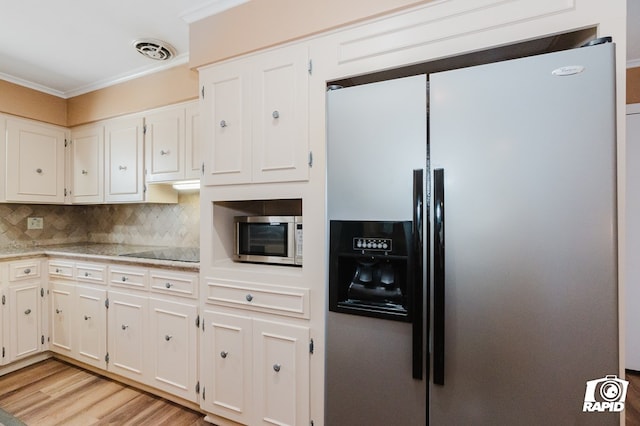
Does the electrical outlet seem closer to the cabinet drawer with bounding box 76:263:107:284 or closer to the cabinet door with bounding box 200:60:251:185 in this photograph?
the cabinet drawer with bounding box 76:263:107:284

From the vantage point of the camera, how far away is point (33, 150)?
112 inches

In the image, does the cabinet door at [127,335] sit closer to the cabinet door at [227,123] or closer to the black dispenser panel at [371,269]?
the cabinet door at [227,123]

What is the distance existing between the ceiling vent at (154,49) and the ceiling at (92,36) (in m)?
0.03

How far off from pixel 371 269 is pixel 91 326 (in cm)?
242

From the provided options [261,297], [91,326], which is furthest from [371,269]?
[91,326]

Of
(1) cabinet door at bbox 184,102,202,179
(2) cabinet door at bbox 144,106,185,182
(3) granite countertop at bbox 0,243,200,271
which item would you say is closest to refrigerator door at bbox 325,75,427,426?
(3) granite countertop at bbox 0,243,200,271

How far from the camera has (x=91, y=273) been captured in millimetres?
2445

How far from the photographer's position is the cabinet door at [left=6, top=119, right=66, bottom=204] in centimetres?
272

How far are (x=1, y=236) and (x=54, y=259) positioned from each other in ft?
2.41

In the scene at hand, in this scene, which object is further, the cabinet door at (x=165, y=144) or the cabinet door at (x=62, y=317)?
the cabinet door at (x=62, y=317)

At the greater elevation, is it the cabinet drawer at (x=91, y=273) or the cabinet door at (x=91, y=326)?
the cabinet drawer at (x=91, y=273)

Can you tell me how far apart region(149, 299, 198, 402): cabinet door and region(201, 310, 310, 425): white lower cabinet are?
146mm

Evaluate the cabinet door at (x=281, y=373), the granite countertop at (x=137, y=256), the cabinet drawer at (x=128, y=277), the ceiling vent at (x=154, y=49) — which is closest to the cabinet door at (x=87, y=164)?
the granite countertop at (x=137, y=256)

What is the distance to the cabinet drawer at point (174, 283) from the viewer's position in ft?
6.41
